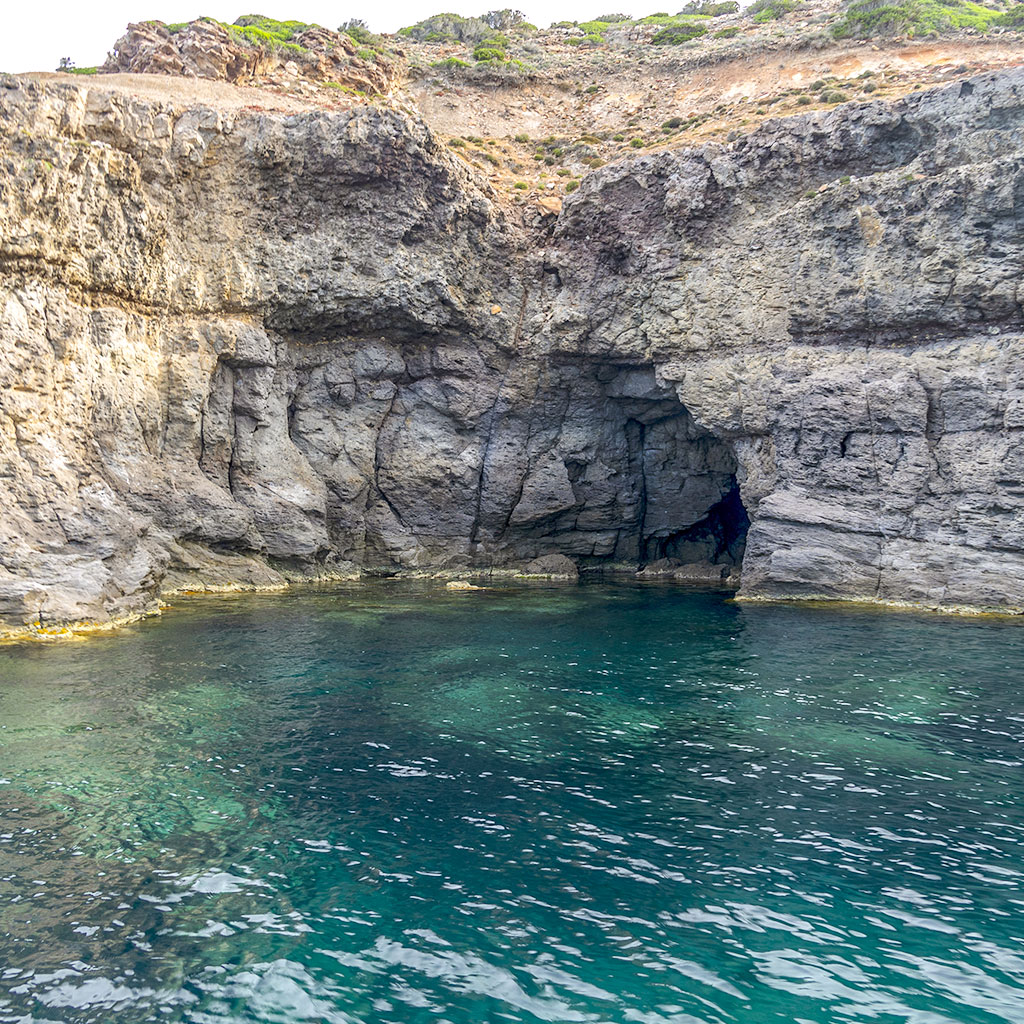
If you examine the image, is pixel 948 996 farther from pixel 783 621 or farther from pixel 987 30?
pixel 987 30

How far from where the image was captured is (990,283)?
33.8m

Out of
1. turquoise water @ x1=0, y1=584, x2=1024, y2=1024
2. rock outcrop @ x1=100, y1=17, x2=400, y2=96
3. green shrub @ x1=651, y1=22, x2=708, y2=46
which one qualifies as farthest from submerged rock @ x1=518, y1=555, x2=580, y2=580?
green shrub @ x1=651, y1=22, x2=708, y2=46

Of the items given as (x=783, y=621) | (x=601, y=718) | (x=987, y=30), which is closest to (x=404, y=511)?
(x=783, y=621)

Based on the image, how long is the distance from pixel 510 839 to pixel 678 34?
226 feet

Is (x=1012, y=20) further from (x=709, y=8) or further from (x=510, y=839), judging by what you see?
(x=510, y=839)

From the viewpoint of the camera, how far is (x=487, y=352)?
43.7 m

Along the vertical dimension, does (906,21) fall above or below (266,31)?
below

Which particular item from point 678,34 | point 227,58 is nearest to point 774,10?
point 678,34

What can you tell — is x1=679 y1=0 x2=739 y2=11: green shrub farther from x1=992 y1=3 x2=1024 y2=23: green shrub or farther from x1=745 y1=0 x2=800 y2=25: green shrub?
x1=992 y1=3 x2=1024 y2=23: green shrub

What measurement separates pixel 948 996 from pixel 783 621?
2309 cm

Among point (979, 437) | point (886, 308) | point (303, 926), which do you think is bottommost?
point (303, 926)

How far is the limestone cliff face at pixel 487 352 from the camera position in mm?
31672

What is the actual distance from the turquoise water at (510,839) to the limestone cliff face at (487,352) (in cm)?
1092

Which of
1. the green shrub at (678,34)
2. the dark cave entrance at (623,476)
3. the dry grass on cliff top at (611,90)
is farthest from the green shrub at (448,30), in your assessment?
the dark cave entrance at (623,476)
